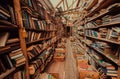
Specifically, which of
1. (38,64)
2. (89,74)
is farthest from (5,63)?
(89,74)

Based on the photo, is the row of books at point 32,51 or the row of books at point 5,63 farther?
the row of books at point 32,51

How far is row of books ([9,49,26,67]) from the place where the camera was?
1.28 meters

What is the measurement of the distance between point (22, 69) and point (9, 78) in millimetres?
311

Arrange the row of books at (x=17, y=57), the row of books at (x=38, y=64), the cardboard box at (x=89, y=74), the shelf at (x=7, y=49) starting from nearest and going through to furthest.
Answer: the shelf at (x=7, y=49), the row of books at (x=17, y=57), the row of books at (x=38, y=64), the cardboard box at (x=89, y=74)

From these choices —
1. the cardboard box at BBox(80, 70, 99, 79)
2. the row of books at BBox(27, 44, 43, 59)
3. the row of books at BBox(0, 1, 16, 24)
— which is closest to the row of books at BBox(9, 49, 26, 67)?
the row of books at BBox(27, 44, 43, 59)

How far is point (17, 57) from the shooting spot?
1.34 meters

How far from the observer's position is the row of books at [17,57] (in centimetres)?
128

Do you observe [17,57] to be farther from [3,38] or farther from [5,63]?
[3,38]

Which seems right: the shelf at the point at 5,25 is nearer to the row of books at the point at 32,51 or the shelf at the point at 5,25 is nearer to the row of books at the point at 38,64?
the row of books at the point at 32,51

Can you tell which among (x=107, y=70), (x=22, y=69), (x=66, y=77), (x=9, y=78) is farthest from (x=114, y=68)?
(x=9, y=78)

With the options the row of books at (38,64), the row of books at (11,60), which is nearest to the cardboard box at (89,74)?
the row of books at (38,64)

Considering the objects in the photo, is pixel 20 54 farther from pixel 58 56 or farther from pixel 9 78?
pixel 58 56

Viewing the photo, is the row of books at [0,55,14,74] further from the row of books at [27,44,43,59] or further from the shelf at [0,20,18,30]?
the row of books at [27,44,43,59]

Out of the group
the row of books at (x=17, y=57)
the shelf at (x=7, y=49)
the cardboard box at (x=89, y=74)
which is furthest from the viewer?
the cardboard box at (x=89, y=74)
